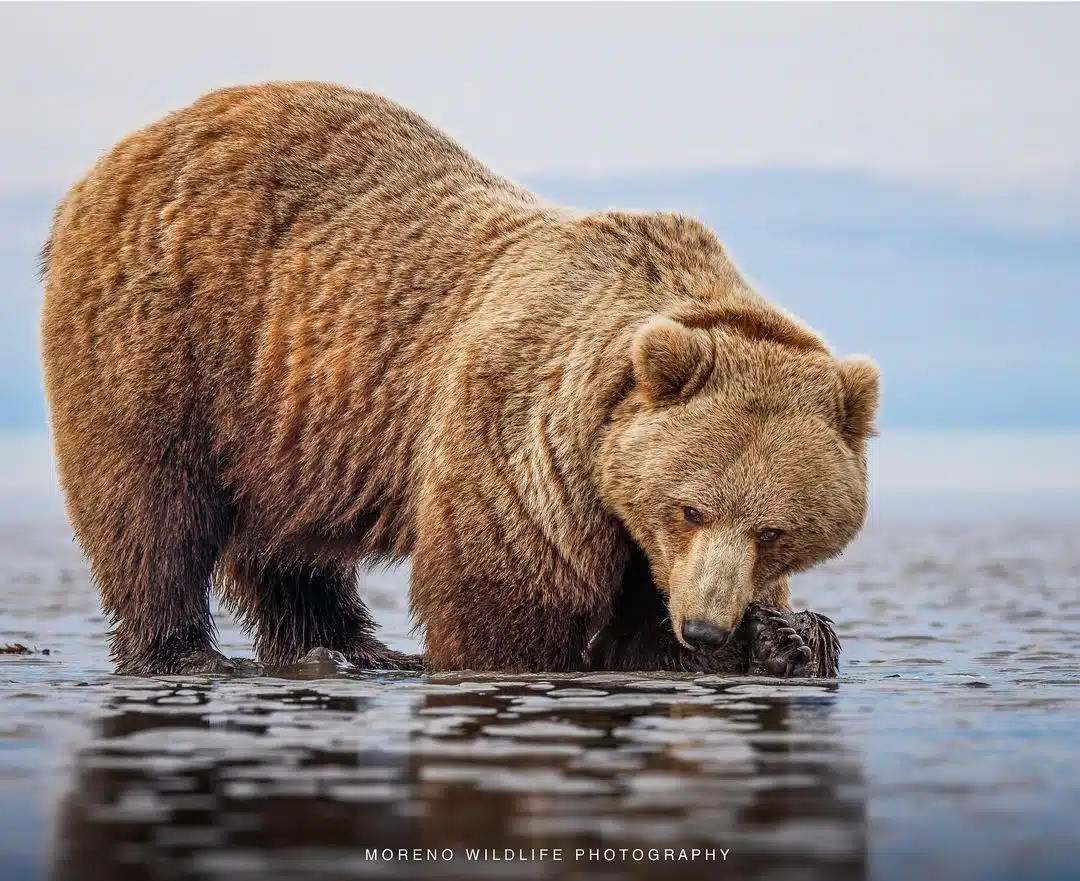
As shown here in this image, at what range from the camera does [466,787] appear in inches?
189

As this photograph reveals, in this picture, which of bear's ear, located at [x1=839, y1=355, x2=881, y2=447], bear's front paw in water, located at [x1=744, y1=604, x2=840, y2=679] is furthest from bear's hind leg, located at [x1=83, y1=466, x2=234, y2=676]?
bear's ear, located at [x1=839, y1=355, x2=881, y2=447]

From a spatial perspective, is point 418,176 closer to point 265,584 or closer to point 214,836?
point 265,584

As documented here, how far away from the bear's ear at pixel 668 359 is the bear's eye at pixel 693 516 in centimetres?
51

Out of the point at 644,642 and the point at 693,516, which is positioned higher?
the point at 693,516

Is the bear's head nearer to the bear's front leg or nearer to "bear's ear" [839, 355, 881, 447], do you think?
"bear's ear" [839, 355, 881, 447]

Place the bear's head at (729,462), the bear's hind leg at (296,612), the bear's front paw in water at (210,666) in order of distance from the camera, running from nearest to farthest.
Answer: the bear's head at (729,462) → the bear's front paw in water at (210,666) → the bear's hind leg at (296,612)

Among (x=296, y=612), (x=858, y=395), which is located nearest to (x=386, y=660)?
Answer: (x=296, y=612)

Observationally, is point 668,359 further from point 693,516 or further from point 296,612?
point 296,612

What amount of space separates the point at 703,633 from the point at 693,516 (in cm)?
51

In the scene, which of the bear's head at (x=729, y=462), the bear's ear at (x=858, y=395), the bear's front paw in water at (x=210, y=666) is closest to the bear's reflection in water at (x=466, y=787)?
the bear's head at (x=729, y=462)

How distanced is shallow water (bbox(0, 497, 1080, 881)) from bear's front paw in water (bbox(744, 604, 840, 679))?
18 centimetres

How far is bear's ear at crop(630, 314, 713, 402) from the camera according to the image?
7055 millimetres

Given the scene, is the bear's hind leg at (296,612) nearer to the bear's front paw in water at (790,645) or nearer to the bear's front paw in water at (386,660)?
the bear's front paw in water at (386,660)

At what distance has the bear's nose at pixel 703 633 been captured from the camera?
680 cm
